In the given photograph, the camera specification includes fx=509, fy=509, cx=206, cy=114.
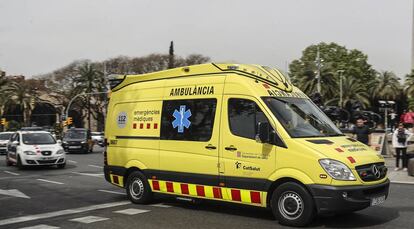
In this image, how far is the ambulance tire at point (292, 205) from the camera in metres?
7.34

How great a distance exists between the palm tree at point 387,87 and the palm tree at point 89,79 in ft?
135

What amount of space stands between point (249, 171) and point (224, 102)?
1274 mm

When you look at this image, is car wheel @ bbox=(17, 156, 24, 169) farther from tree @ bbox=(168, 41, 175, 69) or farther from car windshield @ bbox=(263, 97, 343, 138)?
tree @ bbox=(168, 41, 175, 69)

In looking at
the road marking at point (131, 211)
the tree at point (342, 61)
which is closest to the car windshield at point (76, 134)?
the road marking at point (131, 211)

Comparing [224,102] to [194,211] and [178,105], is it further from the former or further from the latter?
[194,211]

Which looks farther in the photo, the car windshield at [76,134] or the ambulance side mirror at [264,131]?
the car windshield at [76,134]

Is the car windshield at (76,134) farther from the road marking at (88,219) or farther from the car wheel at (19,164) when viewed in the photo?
the road marking at (88,219)

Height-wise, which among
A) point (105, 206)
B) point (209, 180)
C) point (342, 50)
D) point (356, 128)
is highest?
point (342, 50)

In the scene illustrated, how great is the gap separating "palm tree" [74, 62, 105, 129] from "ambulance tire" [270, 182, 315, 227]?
59505 mm

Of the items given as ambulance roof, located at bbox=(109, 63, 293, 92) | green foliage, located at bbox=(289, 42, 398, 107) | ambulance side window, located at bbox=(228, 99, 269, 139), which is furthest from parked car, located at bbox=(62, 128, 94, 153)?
green foliage, located at bbox=(289, 42, 398, 107)

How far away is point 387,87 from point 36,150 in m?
67.5

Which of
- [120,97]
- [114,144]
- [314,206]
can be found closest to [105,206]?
[114,144]

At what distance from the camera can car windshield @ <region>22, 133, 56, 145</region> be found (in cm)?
1930

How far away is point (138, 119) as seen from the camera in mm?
10094
